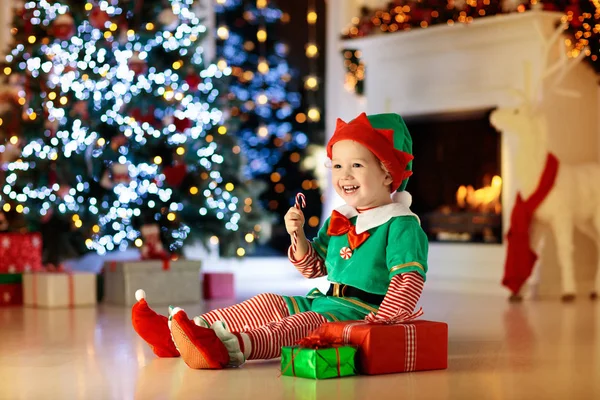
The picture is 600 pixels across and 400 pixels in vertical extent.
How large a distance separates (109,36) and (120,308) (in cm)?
164

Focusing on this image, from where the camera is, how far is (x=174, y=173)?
620 cm

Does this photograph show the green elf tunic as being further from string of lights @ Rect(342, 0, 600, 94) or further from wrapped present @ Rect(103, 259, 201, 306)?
string of lights @ Rect(342, 0, 600, 94)

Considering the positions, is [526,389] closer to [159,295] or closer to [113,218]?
[159,295]

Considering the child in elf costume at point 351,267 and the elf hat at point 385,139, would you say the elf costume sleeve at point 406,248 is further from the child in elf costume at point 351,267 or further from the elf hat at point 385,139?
the elf hat at point 385,139

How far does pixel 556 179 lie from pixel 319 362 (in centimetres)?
346

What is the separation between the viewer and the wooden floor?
2.98 metres

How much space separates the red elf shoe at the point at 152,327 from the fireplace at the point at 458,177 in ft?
11.7

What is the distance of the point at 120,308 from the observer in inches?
225

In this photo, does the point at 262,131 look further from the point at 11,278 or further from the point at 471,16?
Answer: the point at 11,278

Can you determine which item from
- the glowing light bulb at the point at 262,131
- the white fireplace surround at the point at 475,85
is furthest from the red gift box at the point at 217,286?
the glowing light bulb at the point at 262,131

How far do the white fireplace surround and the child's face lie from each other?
2.88 m

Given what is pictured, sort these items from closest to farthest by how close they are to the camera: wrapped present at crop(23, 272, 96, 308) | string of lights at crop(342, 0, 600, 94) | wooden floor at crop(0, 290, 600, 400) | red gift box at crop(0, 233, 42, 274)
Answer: wooden floor at crop(0, 290, 600, 400) → wrapped present at crop(23, 272, 96, 308) → red gift box at crop(0, 233, 42, 274) → string of lights at crop(342, 0, 600, 94)

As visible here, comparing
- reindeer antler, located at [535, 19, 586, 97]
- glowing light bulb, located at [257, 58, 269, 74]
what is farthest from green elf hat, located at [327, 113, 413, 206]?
glowing light bulb, located at [257, 58, 269, 74]

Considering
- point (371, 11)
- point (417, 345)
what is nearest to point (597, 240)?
point (371, 11)
